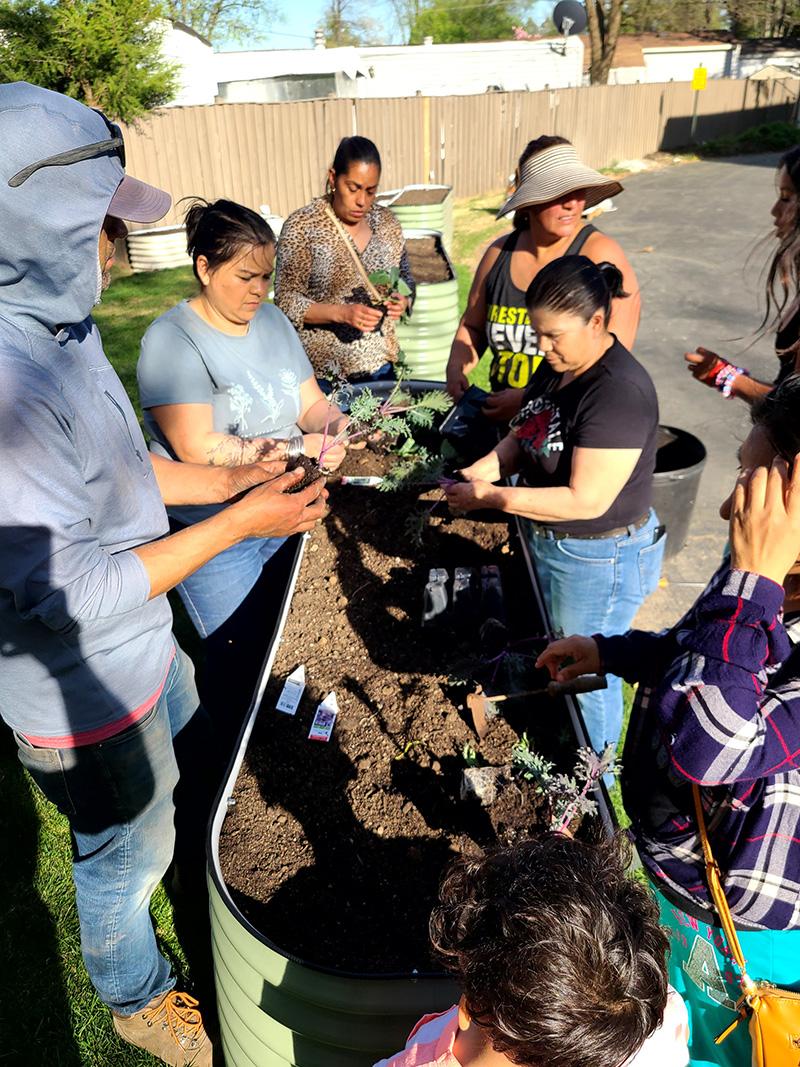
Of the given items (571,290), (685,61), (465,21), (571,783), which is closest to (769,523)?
(571,783)

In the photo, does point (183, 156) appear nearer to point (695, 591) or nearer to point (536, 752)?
point (695, 591)

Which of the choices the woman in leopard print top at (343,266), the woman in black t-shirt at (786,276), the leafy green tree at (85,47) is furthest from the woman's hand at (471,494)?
the leafy green tree at (85,47)

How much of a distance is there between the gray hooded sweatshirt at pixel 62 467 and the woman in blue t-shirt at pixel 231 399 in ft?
2.27

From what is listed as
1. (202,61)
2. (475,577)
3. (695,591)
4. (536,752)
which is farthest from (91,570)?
(202,61)

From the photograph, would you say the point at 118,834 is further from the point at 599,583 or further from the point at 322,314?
the point at 322,314

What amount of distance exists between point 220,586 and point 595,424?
148 cm

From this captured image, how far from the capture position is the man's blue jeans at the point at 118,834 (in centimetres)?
178

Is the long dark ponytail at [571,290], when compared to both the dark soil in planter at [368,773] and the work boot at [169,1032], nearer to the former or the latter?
the dark soil in planter at [368,773]

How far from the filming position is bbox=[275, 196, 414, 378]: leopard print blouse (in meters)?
3.68

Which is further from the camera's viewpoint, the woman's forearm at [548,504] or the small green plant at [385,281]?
the small green plant at [385,281]

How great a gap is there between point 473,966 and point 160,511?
4.13ft

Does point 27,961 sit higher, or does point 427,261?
point 427,261

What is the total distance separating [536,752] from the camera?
2109 millimetres

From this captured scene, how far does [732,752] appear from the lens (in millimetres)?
1248
